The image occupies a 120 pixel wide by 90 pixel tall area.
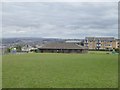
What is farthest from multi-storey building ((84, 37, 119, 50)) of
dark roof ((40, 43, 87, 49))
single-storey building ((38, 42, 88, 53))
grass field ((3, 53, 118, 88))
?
grass field ((3, 53, 118, 88))

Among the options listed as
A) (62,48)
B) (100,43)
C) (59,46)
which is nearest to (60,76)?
(62,48)

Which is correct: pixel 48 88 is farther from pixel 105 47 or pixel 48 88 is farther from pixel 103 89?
pixel 105 47

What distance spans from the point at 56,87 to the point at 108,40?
3901 inches

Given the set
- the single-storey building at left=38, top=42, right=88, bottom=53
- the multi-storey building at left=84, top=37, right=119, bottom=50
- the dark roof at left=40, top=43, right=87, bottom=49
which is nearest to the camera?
the single-storey building at left=38, top=42, right=88, bottom=53

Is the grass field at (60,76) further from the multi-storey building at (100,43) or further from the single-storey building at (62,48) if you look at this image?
the multi-storey building at (100,43)

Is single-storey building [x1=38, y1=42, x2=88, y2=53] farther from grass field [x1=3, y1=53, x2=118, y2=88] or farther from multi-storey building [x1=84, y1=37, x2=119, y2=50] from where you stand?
grass field [x1=3, y1=53, x2=118, y2=88]

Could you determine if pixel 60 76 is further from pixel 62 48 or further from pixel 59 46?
pixel 59 46

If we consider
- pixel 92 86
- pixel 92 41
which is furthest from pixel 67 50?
pixel 92 86

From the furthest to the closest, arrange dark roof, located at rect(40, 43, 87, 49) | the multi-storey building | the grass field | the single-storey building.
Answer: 1. the multi-storey building
2. dark roof, located at rect(40, 43, 87, 49)
3. the single-storey building
4. the grass field

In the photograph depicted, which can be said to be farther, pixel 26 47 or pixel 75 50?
pixel 26 47

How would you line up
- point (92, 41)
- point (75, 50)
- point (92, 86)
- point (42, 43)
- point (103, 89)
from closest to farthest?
point (103, 89) < point (92, 86) < point (75, 50) < point (42, 43) < point (92, 41)

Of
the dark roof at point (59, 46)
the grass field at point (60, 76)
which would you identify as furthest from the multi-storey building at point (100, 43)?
the grass field at point (60, 76)

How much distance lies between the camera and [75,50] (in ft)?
255

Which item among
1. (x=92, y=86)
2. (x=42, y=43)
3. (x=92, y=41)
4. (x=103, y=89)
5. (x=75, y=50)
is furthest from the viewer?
(x=92, y=41)
